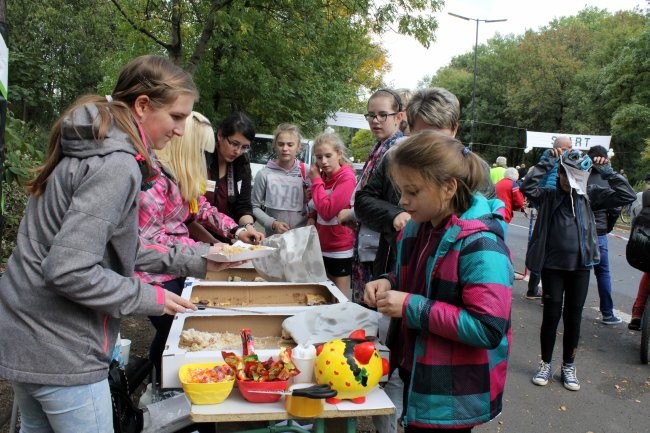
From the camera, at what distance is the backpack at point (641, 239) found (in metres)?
4.49

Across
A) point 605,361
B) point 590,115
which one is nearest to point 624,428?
point 605,361

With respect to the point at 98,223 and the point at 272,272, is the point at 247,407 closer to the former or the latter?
the point at 98,223

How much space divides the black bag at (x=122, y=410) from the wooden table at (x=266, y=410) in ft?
1.49

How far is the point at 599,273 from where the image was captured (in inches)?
206

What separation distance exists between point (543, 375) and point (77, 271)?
3.53 meters

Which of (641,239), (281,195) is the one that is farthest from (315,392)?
(641,239)

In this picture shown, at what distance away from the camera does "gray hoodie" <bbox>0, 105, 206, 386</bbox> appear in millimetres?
1353

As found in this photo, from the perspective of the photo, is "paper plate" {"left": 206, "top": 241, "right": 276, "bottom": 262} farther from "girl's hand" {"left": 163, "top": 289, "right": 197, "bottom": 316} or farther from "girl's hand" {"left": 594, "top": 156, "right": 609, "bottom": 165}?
"girl's hand" {"left": 594, "top": 156, "right": 609, "bottom": 165}

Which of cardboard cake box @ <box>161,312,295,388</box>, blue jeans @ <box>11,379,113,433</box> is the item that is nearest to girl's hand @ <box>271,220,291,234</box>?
cardboard cake box @ <box>161,312,295,388</box>

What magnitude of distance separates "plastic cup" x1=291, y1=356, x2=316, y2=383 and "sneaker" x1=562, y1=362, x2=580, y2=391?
111 inches

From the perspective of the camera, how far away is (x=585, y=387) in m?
3.95

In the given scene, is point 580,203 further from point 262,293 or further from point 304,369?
point 304,369

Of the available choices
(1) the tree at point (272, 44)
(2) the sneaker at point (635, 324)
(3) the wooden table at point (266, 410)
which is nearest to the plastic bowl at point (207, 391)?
(3) the wooden table at point (266, 410)

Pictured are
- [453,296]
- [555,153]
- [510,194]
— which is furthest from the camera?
[510,194]
